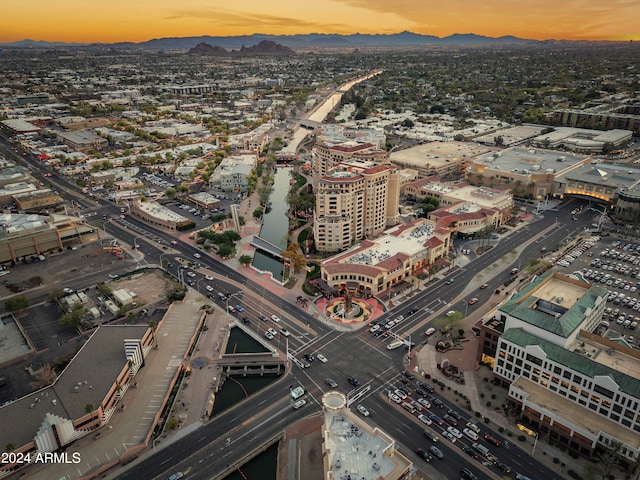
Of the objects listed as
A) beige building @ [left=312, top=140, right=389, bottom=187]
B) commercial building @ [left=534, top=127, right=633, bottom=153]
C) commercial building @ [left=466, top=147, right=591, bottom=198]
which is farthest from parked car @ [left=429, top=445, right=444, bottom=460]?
commercial building @ [left=534, top=127, right=633, bottom=153]

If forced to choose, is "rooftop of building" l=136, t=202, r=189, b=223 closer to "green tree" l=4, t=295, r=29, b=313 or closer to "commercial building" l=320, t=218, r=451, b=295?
"green tree" l=4, t=295, r=29, b=313

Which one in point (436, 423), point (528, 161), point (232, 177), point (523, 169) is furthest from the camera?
point (528, 161)

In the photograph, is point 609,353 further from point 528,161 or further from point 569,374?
point 528,161

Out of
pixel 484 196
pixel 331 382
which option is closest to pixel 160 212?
pixel 331 382

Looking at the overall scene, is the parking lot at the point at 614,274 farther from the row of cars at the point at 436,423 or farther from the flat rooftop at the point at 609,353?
the row of cars at the point at 436,423

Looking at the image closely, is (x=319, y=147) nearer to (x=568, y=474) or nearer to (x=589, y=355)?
(x=589, y=355)

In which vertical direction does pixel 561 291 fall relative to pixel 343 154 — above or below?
below
